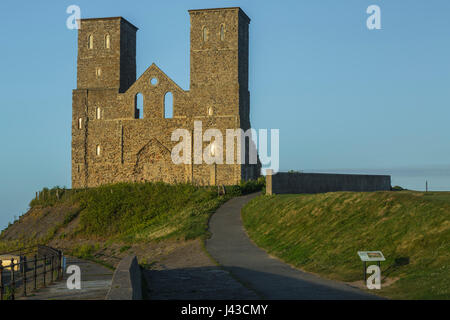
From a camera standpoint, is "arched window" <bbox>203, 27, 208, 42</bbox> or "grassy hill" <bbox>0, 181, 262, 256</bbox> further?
"arched window" <bbox>203, 27, 208, 42</bbox>

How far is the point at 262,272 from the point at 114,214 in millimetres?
27272

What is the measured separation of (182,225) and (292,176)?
28.8 ft

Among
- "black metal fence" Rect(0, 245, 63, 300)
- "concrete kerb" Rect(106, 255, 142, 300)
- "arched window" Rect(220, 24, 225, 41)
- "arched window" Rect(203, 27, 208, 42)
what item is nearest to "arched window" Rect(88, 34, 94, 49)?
"arched window" Rect(203, 27, 208, 42)

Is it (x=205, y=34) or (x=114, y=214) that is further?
(x=205, y=34)

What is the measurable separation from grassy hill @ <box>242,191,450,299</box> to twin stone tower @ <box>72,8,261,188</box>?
24.8 m

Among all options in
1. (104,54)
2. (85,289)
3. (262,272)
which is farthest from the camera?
(104,54)

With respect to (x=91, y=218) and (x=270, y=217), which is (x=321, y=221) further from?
(x=91, y=218)

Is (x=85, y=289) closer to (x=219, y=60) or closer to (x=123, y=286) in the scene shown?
(x=123, y=286)

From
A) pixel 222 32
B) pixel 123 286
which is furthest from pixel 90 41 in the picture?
pixel 123 286

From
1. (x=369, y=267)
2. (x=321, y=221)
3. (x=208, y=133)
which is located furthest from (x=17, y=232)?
(x=369, y=267)

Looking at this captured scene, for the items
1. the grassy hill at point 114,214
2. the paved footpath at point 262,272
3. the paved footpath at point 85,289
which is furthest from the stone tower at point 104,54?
the paved footpath at point 85,289

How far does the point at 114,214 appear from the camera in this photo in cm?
4562

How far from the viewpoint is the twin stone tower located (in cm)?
5403

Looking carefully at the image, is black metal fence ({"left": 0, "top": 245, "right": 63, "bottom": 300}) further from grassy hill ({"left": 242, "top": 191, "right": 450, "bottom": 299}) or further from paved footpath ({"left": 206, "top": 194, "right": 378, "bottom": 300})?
grassy hill ({"left": 242, "top": 191, "right": 450, "bottom": 299})
